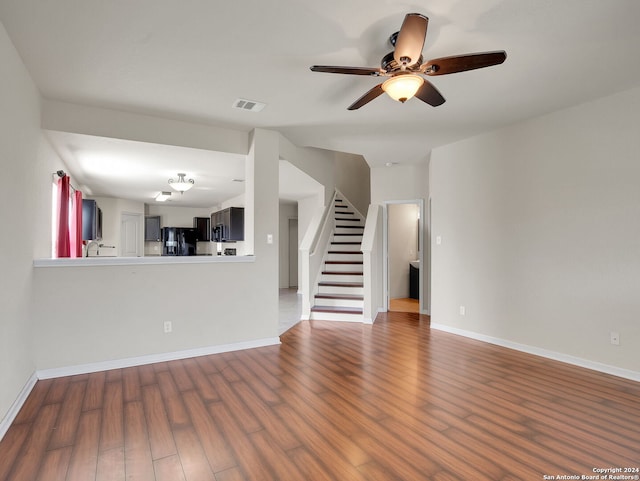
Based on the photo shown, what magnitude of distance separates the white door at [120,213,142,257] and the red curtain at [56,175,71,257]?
18.5 ft

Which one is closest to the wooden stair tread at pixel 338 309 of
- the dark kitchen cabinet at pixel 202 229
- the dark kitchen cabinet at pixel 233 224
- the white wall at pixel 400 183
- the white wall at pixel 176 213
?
the white wall at pixel 400 183

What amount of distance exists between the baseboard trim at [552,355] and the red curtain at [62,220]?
15.6 ft

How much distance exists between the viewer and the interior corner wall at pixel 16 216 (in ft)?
7.47

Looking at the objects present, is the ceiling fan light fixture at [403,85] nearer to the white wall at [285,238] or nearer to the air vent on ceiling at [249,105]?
the air vent on ceiling at [249,105]

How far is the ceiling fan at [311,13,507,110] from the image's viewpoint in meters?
1.86

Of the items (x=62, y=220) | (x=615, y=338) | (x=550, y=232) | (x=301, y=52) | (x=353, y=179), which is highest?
(x=353, y=179)

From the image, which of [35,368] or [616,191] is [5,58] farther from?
[616,191]

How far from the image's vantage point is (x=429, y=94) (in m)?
2.40

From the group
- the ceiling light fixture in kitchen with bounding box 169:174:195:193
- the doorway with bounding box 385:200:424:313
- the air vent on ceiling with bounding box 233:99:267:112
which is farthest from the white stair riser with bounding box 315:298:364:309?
the air vent on ceiling with bounding box 233:99:267:112

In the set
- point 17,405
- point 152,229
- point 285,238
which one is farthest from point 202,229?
point 17,405

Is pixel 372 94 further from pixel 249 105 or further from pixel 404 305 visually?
pixel 404 305

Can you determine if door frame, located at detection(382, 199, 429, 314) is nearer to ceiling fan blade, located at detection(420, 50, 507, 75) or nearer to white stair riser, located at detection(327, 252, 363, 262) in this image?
white stair riser, located at detection(327, 252, 363, 262)

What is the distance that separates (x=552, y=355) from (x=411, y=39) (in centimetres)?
349

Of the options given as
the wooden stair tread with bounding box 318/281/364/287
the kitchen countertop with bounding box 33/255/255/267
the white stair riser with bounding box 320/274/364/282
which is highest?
the kitchen countertop with bounding box 33/255/255/267
